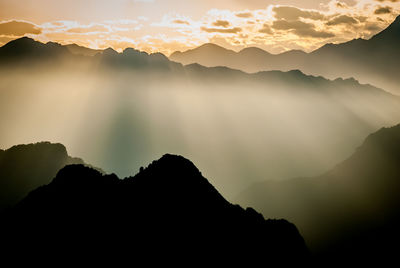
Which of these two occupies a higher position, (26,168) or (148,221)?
(26,168)

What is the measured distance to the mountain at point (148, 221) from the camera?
36.3m

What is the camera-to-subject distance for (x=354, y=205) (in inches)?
5059

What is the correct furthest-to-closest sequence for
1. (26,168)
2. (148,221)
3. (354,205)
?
(354,205) → (26,168) → (148,221)

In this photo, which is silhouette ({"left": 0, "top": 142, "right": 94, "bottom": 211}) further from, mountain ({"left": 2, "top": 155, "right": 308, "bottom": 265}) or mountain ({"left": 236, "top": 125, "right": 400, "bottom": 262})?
mountain ({"left": 236, "top": 125, "right": 400, "bottom": 262})

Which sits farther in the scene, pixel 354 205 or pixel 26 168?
pixel 354 205

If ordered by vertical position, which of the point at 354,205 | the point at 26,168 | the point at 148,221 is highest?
the point at 26,168

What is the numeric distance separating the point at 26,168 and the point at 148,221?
3885 inches

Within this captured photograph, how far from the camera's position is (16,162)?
117 m

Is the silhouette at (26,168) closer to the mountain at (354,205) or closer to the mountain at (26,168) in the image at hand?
the mountain at (26,168)

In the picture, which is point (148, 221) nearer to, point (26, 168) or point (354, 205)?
point (26, 168)

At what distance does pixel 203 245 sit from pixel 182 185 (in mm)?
9712

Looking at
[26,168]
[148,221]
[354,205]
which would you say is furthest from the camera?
[354,205]

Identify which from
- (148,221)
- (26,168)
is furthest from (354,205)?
(26,168)

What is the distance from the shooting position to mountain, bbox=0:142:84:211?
354 ft
